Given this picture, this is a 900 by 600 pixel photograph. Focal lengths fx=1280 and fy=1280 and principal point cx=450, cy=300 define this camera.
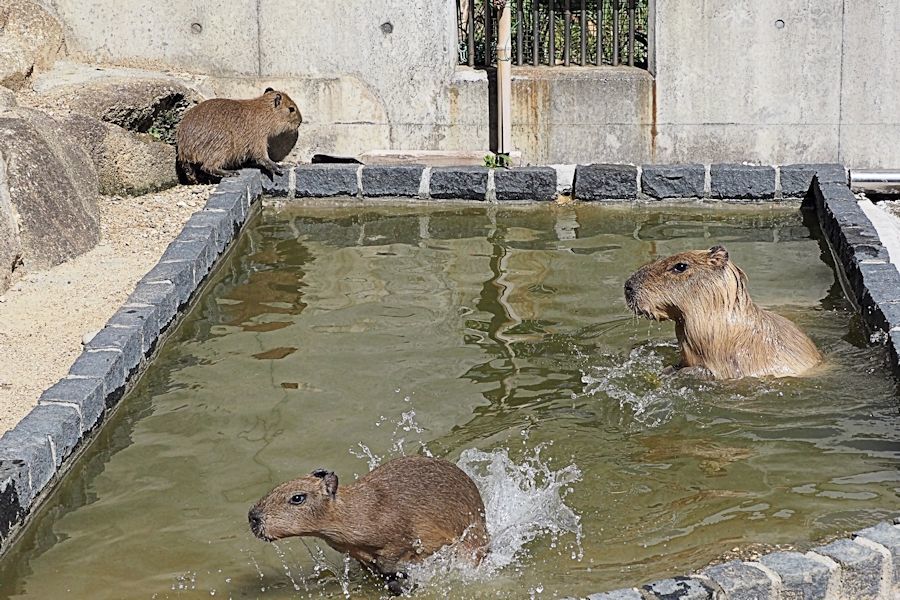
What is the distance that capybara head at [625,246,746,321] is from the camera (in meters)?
6.92

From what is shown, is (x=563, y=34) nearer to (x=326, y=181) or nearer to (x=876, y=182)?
(x=326, y=181)

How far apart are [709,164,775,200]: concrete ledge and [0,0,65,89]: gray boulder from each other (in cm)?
626

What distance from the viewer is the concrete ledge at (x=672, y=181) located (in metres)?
11.4

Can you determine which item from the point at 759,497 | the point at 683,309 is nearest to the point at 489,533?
the point at 759,497

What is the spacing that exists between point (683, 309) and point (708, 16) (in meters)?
5.55

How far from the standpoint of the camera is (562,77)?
12.0m

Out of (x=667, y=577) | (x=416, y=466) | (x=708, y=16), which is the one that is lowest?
(x=667, y=577)

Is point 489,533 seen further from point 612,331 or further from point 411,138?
point 411,138

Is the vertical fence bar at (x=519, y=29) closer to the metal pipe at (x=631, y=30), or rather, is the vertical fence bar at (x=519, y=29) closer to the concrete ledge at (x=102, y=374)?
the metal pipe at (x=631, y=30)

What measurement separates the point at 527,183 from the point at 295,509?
709 centimetres

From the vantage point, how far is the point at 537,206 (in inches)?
451

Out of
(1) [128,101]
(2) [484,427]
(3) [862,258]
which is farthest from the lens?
(1) [128,101]

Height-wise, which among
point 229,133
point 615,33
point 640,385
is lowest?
point 640,385

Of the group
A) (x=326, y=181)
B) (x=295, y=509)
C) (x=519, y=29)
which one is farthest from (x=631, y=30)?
(x=295, y=509)
